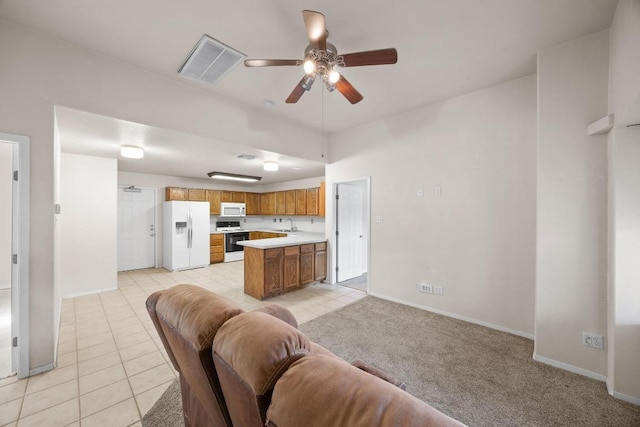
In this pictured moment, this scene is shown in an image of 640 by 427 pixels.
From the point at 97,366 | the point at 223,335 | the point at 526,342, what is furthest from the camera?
the point at 526,342

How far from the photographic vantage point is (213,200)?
7.19m

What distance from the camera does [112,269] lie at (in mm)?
4605

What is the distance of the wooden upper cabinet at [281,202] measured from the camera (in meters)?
7.24

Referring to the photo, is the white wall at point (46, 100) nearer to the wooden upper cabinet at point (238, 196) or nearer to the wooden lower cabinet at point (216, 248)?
the wooden lower cabinet at point (216, 248)

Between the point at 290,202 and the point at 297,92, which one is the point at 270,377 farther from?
the point at 290,202

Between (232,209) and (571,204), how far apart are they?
6.99 metres

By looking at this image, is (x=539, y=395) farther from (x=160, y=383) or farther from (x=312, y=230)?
(x=312, y=230)

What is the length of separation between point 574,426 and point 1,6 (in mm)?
5024

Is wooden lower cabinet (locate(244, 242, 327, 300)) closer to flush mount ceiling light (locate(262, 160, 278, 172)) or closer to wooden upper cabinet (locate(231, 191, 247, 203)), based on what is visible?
flush mount ceiling light (locate(262, 160, 278, 172))

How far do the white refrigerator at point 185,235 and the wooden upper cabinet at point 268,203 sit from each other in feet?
6.13

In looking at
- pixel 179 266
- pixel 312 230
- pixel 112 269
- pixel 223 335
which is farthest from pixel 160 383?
pixel 312 230

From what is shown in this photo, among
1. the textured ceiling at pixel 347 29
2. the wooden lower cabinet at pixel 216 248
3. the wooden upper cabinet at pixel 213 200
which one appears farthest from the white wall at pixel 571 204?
the wooden upper cabinet at pixel 213 200

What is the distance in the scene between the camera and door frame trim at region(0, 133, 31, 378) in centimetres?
212

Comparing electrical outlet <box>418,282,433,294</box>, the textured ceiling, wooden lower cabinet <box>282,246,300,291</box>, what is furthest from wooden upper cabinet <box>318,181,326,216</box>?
the textured ceiling
